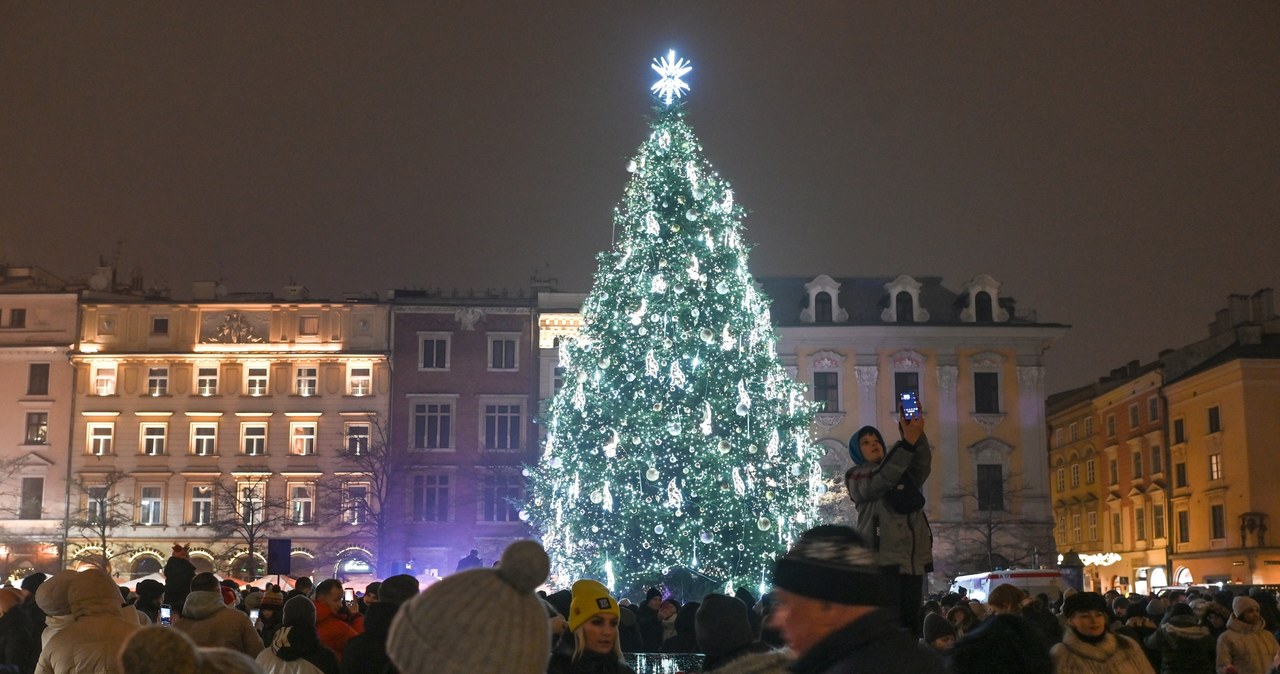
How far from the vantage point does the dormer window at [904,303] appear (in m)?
57.8

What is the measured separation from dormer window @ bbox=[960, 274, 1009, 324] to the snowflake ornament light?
32.8 m

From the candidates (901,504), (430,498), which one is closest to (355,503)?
(430,498)

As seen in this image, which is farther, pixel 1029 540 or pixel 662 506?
pixel 1029 540

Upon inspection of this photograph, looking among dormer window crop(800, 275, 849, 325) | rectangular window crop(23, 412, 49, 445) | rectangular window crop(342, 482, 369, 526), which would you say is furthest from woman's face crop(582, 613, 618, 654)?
rectangular window crop(23, 412, 49, 445)

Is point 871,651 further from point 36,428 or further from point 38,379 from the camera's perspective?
point 38,379

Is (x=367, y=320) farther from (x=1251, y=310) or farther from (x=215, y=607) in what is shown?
Answer: (x=215, y=607)

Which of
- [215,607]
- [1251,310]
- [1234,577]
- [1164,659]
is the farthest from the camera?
[1251,310]

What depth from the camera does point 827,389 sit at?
57.3 m

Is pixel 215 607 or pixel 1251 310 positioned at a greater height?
pixel 1251 310

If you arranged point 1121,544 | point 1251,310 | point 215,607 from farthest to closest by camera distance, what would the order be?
point 1121,544
point 1251,310
point 215,607

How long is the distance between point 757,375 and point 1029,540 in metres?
33.0

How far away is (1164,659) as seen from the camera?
1188cm

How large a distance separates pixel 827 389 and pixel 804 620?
54049 millimetres

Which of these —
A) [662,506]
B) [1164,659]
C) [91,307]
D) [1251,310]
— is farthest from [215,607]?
[1251,310]
